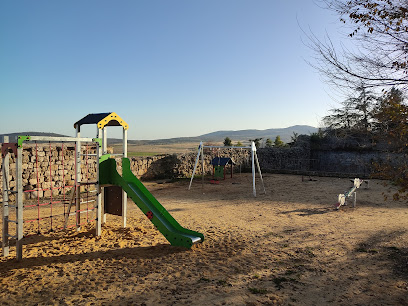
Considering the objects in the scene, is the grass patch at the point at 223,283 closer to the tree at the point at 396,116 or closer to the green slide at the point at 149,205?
the green slide at the point at 149,205

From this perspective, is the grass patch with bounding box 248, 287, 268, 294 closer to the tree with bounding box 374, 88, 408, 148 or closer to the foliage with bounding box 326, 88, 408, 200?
the foliage with bounding box 326, 88, 408, 200

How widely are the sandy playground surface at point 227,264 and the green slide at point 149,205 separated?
22 cm

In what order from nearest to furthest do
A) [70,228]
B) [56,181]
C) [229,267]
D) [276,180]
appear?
[229,267] < [70,228] < [56,181] < [276,180]

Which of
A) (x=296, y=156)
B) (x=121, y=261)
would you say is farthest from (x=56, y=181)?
(x=296, y=156)

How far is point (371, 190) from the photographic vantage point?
14.0m

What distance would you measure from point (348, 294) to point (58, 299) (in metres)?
3.95

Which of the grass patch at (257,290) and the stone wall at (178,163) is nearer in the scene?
the grass patch at (257,290)

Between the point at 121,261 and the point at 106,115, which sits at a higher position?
the point at 106,115

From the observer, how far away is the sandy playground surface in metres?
4.07

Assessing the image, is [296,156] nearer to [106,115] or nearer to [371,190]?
[371,190]

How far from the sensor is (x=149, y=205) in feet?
20.8

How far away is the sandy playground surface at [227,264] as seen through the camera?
4070mm

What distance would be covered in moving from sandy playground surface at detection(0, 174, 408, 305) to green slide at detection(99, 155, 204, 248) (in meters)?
0.22

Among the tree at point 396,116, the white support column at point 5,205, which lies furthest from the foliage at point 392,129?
the white support column at point 5,205
